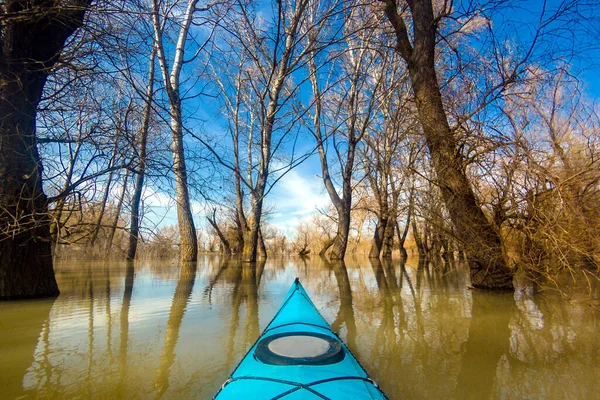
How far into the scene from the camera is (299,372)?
1277mm

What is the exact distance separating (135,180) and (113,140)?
606 millimetres

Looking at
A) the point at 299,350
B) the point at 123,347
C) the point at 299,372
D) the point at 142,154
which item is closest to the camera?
the point at 299,372

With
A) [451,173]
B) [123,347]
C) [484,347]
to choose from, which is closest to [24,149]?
[123,347]

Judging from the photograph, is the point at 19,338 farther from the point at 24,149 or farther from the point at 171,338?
the point at 24,149

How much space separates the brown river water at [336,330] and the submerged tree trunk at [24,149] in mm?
445

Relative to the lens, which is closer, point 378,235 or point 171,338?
point 171,338

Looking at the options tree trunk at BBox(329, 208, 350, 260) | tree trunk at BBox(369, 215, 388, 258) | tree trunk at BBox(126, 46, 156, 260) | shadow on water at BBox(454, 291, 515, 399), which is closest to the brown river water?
shadow on water at BBox(454, 291, 515, 399)

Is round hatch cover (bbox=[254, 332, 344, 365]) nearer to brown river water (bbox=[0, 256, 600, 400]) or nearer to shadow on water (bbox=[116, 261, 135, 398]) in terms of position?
brown river water (bbox=[0, 256, 600, 400])

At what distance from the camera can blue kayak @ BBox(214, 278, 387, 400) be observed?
115 centimetres

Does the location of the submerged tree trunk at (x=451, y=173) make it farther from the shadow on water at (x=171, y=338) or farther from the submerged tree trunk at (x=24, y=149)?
the submerged tree trunk at (x=24, y=149)

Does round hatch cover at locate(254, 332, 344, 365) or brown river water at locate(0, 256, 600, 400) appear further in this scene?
brown river water at locate(0, 256, 600, 400)

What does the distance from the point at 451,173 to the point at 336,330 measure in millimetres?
2913

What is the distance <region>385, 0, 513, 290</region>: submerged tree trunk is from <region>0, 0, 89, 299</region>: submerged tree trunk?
14.6ft

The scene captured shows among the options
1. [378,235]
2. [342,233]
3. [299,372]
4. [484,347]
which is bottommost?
[484,347]
